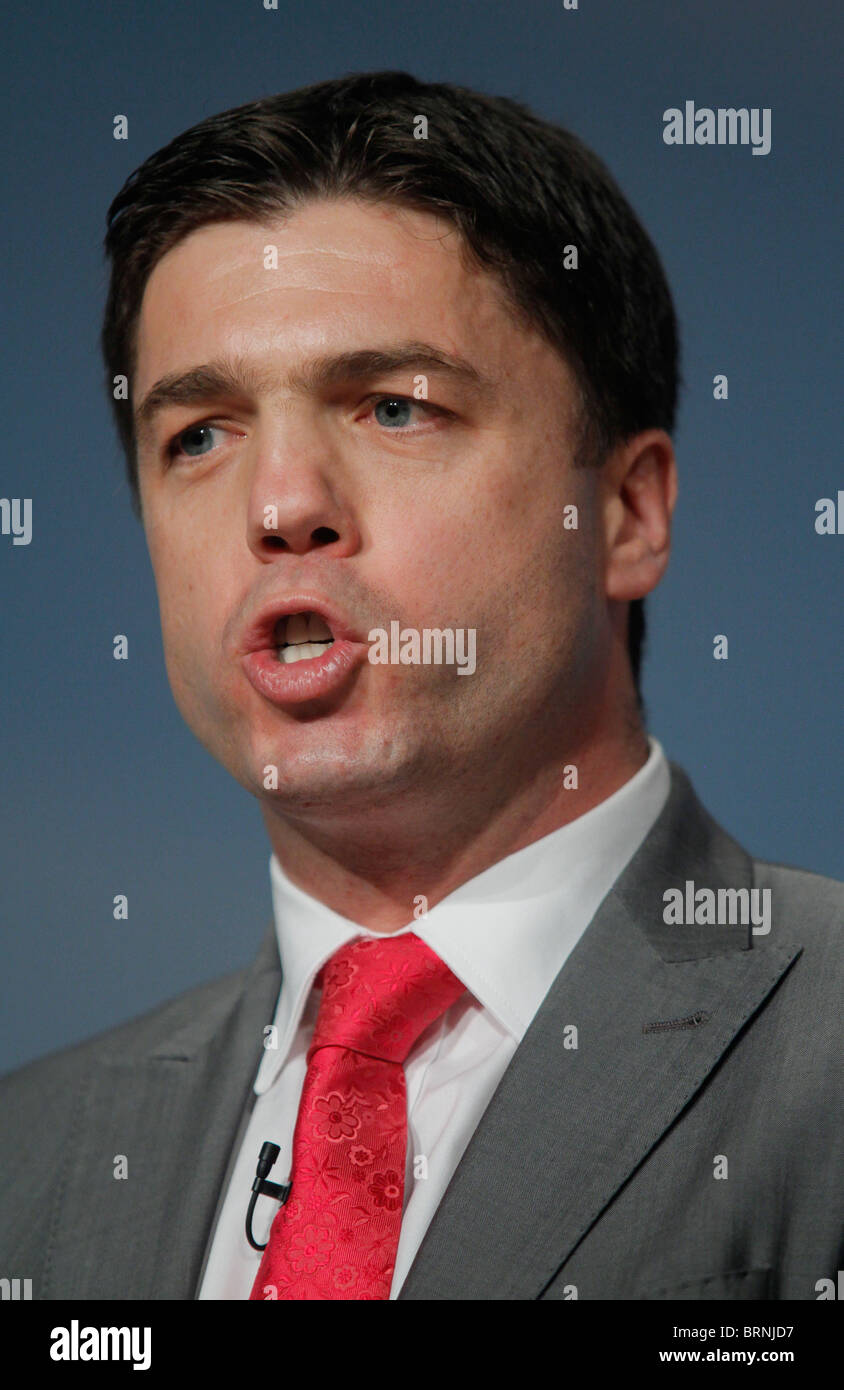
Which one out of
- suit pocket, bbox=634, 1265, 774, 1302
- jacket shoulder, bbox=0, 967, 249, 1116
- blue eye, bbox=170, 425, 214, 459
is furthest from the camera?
jacket shoulder, bbox=0, 967, 249, 1116

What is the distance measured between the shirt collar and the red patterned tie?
0.13 feet

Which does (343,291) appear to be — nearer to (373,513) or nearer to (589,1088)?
(373,513)

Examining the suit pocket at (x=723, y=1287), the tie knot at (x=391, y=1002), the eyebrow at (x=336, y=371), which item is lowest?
the suit pocket at (x=723, y=1287)

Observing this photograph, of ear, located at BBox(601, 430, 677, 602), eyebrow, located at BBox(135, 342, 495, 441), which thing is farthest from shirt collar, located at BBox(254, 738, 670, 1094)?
eyebrow, located at BBox(135, 342, 495, 441)

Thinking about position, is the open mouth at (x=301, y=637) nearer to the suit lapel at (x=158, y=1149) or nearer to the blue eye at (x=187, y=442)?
the blue eye at (x=187, y=442)

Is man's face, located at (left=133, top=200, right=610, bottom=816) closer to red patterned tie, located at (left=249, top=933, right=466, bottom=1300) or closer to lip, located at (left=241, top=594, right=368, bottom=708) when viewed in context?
lip, located at (left=241, top=594, right=368, bottom=708)

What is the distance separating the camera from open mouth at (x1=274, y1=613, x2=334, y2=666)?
1.92 meters

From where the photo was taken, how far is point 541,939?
198 centimetres

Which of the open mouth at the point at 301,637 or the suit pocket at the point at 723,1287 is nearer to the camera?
the suit pocket at the point at 723,1287

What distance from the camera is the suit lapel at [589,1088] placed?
1741 mm

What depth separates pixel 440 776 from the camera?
76.9 inches


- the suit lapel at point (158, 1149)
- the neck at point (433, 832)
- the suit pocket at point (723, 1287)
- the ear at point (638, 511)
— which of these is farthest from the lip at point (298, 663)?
the suit pocket at point (723, 1287)
